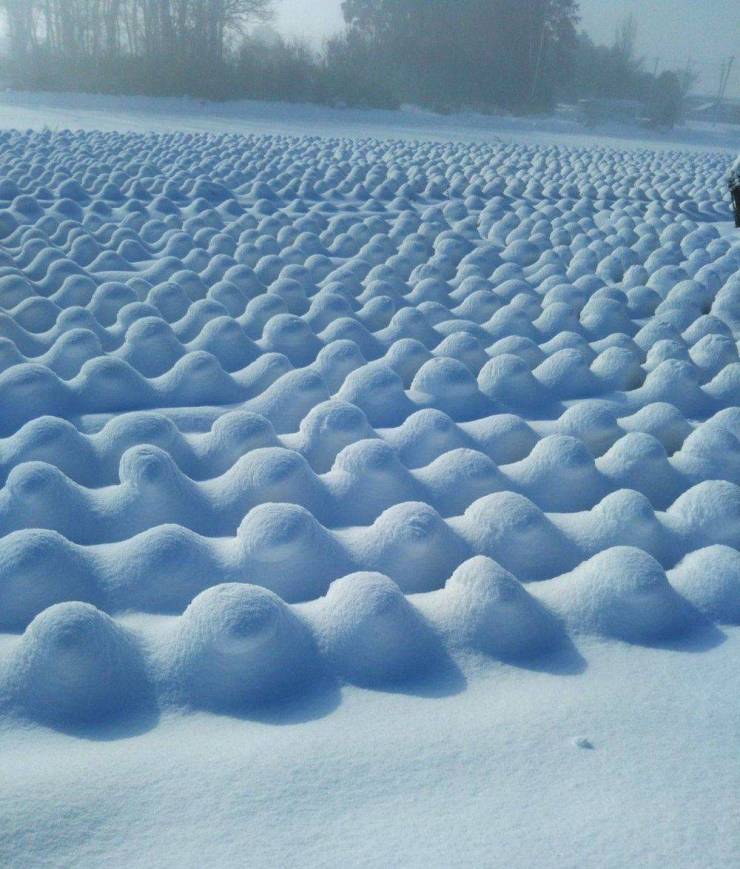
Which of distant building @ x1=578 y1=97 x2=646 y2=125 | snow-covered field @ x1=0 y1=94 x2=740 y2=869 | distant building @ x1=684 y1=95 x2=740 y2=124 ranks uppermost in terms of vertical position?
distant building @ x1=684 y1=95 x2=740 y2=124

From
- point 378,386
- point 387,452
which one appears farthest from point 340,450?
point 378,386

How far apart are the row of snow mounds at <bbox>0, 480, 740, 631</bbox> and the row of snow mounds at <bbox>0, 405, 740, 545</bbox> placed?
9 centimetres

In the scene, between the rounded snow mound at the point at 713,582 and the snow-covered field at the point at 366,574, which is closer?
the snow-covered field at the point at 366,574

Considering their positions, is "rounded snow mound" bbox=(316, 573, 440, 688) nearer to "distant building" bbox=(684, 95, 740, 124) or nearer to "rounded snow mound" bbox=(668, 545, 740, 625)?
"rounded snow mound" bbox=(668, 545, 740, 625)

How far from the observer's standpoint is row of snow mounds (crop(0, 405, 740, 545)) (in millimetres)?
1946

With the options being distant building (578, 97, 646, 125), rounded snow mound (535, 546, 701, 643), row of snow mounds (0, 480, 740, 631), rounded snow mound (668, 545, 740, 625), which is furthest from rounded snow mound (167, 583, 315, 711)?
distant building (578, 97, 646, 125)

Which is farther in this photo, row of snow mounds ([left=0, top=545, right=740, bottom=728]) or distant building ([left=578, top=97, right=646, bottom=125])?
distant building ([left=578, top=97, right=646, bottom=125])

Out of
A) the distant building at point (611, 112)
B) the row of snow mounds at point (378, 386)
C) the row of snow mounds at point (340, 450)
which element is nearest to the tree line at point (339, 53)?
the distant building at point (611, 112)

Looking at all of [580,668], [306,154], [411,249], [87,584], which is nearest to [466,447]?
[580,668]

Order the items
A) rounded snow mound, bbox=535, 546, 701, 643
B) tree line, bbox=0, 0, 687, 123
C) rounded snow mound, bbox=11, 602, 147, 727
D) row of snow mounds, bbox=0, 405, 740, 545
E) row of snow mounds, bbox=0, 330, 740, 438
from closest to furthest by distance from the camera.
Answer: rounded snow mound, bbox=11, 602, 147, 727 < rounded snow mound, bbox=535, 546, 701, 643 < row of snow mounds, bbox=0, 405, 740, 545 < row of snow mounds, bbox=0, 330, 740, 438 < tree line, bbox=0, 0, 687, 123

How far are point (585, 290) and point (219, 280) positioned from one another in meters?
1.73

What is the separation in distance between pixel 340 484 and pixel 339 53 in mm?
23436

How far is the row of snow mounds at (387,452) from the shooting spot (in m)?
2.11

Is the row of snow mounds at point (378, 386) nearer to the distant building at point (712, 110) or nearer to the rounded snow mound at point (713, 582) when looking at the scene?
the rounded snow mound at point (713, 582)
